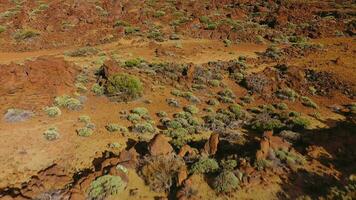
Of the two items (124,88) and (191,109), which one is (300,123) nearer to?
(191,109)

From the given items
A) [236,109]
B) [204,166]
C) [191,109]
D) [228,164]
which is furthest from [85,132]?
[236,109]

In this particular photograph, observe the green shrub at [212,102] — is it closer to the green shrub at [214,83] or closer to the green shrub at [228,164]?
the green shrub at [214,83]

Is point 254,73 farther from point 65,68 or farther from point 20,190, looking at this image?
point 20,190

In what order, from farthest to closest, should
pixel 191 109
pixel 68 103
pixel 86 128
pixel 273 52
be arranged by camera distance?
pixel 273 52
pixel 191 109
pixel 68 103
pixel 86 128

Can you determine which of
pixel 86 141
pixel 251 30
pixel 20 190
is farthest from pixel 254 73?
pixel 20 190

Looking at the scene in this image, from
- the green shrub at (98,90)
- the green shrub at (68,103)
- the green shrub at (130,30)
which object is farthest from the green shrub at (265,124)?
the green shrub at (130,30)

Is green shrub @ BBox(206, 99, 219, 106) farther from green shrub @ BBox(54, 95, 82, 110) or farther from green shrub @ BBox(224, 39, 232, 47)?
green shrub @ BBox(224, 39, 232, 47)

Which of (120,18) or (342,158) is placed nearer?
(342,158)

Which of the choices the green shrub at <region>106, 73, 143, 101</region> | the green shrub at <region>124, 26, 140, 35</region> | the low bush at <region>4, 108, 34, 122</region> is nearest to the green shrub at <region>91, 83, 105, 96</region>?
the green shrub at <region>106, 73, 143, 101</region>

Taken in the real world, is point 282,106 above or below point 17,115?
below
